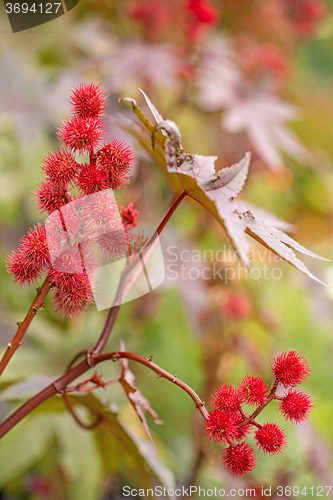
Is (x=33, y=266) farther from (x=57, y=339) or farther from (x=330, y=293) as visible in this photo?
(x=330, y=293)

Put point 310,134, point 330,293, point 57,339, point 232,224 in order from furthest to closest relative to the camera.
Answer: point 310,134 → point 330,293 → point 57,339 → point 232,224

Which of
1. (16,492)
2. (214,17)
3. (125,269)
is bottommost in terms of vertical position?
(16,492)

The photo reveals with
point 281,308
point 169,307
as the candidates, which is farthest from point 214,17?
point 281,308

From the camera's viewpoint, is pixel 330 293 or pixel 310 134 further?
pixel 310 134

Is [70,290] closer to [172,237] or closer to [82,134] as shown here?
[82,134]

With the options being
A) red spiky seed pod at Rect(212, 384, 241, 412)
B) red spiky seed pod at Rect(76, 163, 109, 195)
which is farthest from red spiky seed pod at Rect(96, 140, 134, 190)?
red spiky seed pod at Rect(212, 384, 241, 412)

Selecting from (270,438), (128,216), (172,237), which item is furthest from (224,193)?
(172,237)
